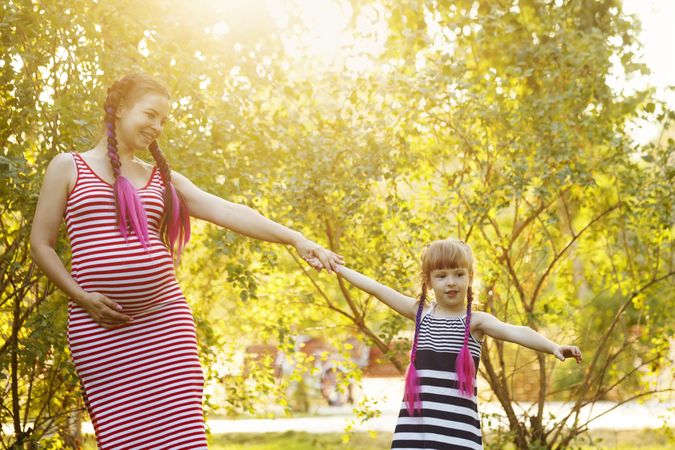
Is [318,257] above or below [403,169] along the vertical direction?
below

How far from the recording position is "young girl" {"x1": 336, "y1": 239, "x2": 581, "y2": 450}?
129 inches

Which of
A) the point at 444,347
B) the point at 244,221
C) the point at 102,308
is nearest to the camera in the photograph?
the point at 102,308

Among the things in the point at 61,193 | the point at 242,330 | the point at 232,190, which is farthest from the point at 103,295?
the point at 242,330

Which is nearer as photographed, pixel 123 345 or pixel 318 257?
pixel 123 345

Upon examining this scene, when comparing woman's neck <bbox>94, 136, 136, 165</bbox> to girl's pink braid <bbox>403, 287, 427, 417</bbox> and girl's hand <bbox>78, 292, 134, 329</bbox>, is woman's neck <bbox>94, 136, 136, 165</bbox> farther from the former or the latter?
girl's pink braid <bbox>403, 287, 427, 417</bbox>

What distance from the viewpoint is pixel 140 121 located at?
2.67 meters

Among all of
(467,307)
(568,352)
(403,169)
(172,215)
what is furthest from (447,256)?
(403,169)

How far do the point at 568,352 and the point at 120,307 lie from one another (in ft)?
4.67

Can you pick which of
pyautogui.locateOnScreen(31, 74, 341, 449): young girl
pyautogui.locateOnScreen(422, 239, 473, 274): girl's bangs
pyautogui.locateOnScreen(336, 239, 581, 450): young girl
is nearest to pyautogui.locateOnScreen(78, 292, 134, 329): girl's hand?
pyautogui.locateOnScreen(31, 74, 341, 449): young girl

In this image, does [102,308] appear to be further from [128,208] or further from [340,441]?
[340,441]

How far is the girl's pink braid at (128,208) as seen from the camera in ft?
8.40

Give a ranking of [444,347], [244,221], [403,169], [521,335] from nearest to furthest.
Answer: [244,221] < [521,335] < [444,347] < [403,169]

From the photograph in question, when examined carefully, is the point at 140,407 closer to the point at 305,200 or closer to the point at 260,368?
the point at 305,200

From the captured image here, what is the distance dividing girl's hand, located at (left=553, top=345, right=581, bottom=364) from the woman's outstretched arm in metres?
0.79
